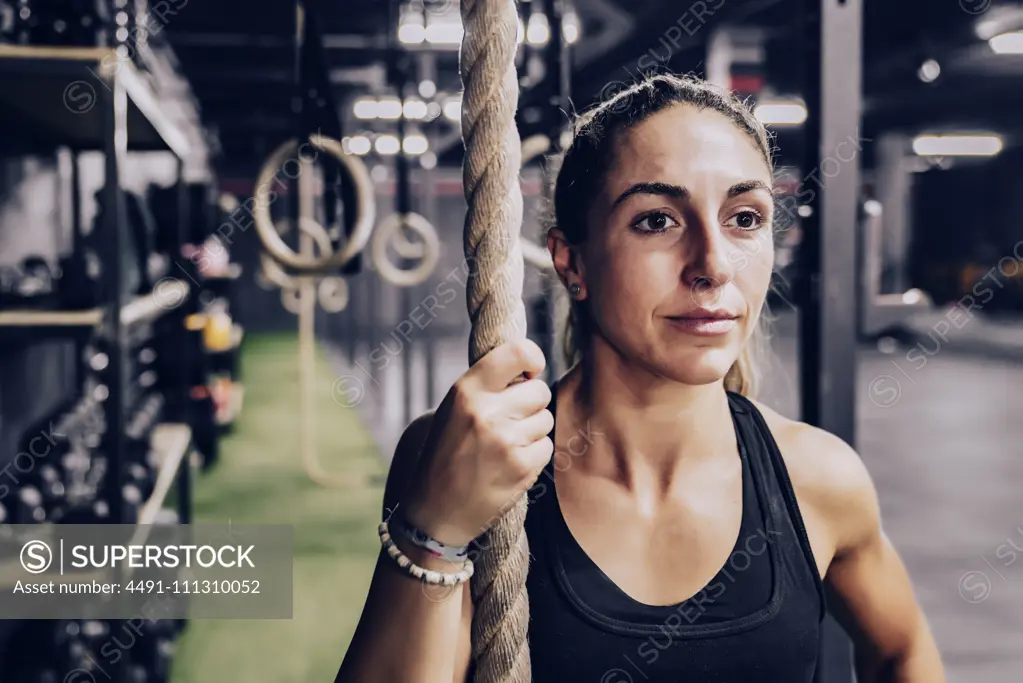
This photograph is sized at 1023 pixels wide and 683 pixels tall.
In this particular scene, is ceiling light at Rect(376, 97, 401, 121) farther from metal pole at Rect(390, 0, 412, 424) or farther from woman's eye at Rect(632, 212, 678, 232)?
woman's eye at Rect(632, 212, 678, 232)

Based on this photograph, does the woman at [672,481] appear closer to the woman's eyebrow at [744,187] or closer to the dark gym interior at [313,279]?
the woman's eyebrow at [744,187]

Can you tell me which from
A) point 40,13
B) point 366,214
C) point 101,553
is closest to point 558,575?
point 101,553

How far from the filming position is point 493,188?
2.37 feet

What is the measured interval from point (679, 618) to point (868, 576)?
0.31m

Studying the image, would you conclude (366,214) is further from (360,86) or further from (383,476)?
(360,86)

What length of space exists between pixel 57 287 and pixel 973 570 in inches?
149

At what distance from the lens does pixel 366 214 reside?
A: 274cm

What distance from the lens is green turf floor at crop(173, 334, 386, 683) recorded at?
2.87 m

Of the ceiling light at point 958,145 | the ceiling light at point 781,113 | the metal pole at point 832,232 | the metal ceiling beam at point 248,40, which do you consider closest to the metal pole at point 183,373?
the metal ceiling beam at point 248,40

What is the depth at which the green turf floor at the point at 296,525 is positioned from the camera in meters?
2.87

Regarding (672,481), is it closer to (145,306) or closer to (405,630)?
(405,630)

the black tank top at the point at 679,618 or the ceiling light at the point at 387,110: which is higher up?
the ceiling light at the point at 387,110

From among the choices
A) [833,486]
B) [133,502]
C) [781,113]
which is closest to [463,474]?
[833,486]

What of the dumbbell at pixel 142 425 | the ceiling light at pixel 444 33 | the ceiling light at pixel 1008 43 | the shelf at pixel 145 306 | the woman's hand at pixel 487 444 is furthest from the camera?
the ceiling light at pixel 1008 43
